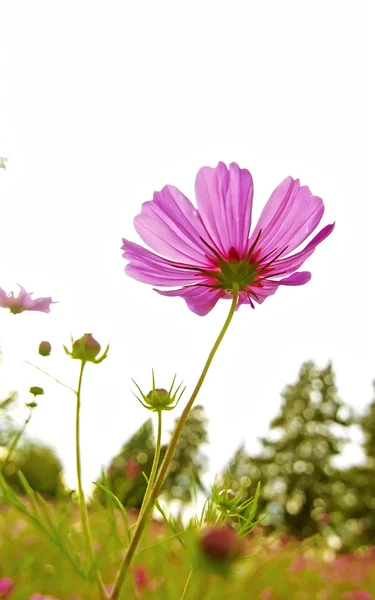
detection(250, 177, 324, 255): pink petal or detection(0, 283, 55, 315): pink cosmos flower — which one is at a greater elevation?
detection(250, 177, 324, 255): pink petal

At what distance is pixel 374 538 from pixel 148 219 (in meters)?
15.7

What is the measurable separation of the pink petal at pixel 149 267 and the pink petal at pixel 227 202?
72mm

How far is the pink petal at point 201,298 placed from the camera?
2.57 feet

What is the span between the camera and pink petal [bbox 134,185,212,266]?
2.31 feet

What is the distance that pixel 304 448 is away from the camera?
16.6 m

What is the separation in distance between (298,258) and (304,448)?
16.8m

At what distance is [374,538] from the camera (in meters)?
14.2

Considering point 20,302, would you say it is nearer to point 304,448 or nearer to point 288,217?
point 288,217

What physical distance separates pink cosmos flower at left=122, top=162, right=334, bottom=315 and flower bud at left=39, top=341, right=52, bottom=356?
0.15m

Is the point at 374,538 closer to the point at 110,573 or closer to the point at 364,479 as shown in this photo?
the point at 364,479

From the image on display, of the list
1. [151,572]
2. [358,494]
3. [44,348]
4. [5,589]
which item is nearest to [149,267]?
[44,348]

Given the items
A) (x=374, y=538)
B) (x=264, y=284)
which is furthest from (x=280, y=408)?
(x=264, y=284)

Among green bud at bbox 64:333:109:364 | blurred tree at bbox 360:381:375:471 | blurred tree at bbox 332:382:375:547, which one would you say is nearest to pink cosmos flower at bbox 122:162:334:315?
green bud at bbox 64:333:109:364

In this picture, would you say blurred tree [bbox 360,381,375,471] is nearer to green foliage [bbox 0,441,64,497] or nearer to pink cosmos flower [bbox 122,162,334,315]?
green foliage [bbox 0,441,64,497]
